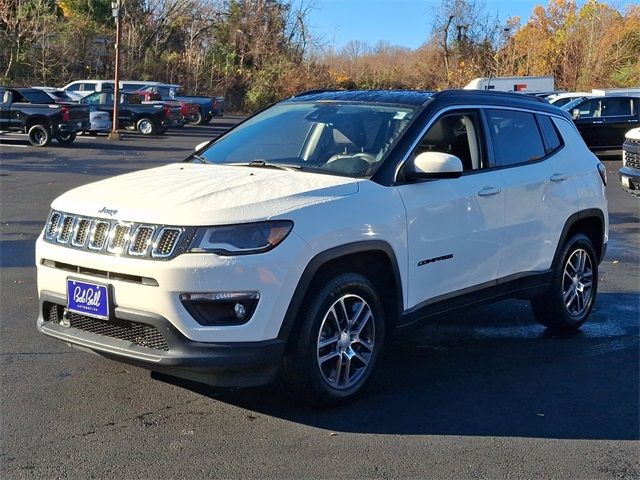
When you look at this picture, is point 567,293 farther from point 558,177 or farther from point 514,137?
point 514,137

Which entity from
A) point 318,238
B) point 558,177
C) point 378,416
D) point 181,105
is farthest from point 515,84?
point 318,238

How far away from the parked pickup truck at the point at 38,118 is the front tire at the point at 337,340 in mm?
19647

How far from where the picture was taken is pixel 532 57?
49.8m

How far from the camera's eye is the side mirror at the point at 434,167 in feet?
16.3

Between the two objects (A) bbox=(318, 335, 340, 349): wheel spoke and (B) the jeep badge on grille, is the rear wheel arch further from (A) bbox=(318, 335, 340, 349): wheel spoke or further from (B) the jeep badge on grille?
(A) bbox=(318, 335, 340, 349): wheel spoke

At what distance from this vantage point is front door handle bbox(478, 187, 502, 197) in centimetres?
551

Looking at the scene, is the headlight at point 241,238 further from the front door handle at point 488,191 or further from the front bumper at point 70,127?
the front bumper at point 70,127

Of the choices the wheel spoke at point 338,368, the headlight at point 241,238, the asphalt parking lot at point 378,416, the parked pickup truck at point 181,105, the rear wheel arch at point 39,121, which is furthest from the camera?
the parked pickup truck at point 181,105

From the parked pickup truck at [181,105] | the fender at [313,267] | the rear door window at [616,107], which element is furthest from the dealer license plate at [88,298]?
the parked pickup truck at [181,105]

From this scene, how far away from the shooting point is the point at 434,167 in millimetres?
4949

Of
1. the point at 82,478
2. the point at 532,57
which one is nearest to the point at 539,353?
the point at 82,478

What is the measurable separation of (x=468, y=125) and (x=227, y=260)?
245cm

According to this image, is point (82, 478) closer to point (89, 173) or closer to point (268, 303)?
point (268, 303)

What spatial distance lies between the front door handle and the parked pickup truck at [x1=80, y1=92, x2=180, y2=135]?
25.1 m
